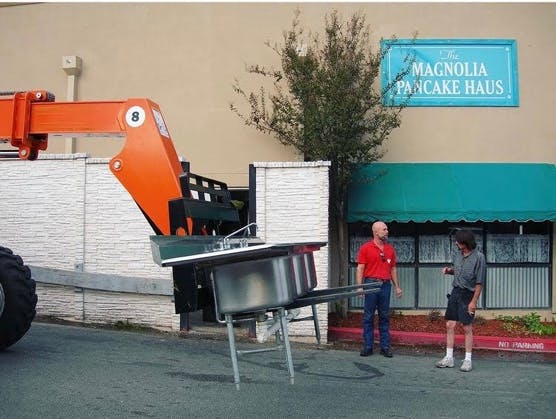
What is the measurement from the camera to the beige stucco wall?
11148 mm

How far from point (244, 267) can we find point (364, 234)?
278 inches

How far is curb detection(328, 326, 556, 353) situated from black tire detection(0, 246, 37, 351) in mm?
4529

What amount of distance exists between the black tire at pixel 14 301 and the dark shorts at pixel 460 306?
491cm

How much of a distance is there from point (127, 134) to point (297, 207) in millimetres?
4172

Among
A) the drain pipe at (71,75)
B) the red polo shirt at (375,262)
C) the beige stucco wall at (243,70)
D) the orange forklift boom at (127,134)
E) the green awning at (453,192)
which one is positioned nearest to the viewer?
the orange forklift boom at (127,134)

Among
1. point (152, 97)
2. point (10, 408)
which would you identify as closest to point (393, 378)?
point (10, 408)

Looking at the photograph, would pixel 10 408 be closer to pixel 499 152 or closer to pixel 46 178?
pixel 46 178

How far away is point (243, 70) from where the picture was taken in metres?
11.3

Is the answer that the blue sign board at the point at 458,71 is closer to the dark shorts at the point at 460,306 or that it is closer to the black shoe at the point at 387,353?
the dark shorts at the point at 460,306

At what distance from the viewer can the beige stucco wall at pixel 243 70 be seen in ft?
36.6

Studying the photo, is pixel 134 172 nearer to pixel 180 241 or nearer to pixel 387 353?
pixel 180 241

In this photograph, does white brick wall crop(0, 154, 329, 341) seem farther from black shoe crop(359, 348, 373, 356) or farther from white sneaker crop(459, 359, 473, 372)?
white sneaker crop(459, 359, 473, 372)

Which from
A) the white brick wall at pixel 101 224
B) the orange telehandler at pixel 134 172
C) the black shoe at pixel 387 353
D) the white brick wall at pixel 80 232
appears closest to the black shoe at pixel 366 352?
the black shoe at pixel 387 353

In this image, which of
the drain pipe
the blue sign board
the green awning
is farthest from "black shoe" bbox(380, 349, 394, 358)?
the drain pipe
